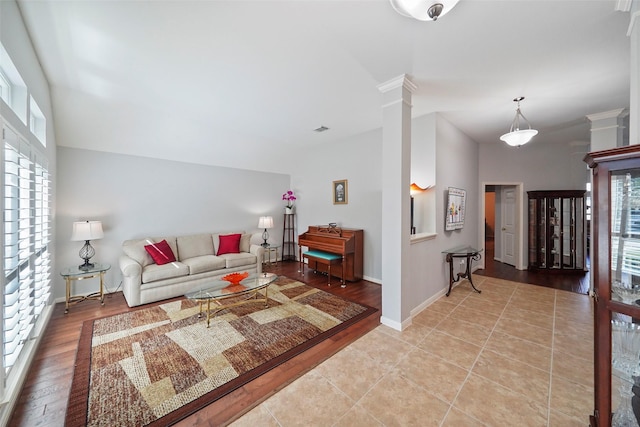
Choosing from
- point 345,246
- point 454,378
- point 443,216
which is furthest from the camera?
point 345,246

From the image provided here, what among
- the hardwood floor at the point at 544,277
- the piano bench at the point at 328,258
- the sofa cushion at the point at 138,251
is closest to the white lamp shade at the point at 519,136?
the hardwood floor at the point at 544,277

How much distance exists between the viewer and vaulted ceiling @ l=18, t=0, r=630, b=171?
1.75 meters

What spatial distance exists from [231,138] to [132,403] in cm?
398

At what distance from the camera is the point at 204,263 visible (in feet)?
12.9

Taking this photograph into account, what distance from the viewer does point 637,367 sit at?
120 centimetres

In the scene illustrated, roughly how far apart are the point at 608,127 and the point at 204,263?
21.6 feet

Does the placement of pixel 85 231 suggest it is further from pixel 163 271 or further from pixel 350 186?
pixel 350 186

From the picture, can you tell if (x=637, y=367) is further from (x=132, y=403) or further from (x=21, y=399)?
(x=21, y=399)

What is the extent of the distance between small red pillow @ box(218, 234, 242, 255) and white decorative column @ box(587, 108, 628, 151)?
6.24 m

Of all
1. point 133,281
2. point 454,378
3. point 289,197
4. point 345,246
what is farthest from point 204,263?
point 454,378

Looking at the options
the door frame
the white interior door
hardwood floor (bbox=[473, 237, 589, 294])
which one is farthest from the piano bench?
the white interior door

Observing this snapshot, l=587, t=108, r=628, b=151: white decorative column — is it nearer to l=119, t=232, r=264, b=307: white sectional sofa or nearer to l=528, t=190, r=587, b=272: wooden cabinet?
l=528, t=190, r=587, b=272: wooden cabinet

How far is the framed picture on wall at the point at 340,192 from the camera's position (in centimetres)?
491

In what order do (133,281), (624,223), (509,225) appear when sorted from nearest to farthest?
1. (624,223)
2. (133,281)
3. (509,225)
